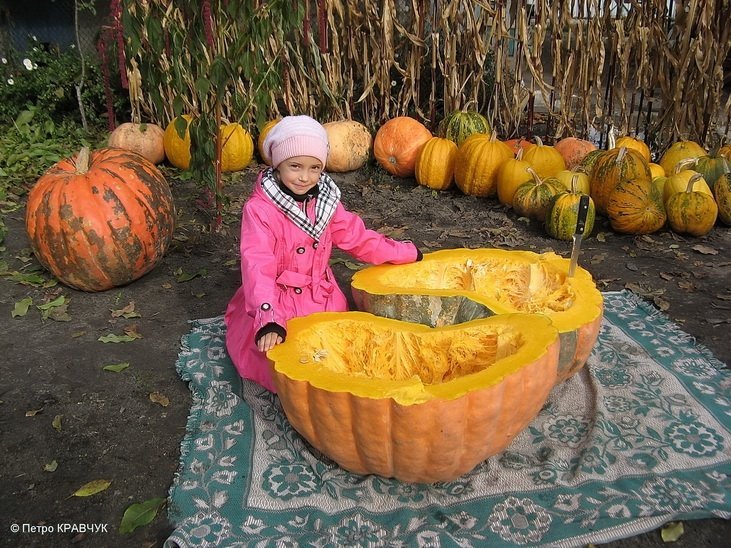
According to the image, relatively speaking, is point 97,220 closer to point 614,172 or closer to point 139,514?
point 139,514

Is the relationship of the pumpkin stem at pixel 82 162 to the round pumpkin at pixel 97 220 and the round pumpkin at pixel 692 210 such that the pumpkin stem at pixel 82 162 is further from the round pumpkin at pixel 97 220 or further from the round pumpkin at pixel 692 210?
the round pumpkin at pixel 692 210

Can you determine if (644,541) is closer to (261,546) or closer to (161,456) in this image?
(261,546)

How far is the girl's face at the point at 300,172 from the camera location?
2451 mm

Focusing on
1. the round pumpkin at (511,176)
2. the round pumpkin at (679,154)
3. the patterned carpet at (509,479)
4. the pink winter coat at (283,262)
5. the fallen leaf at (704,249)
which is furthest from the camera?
the round pumpkin at (679,154)

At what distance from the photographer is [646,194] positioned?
438 centimetres

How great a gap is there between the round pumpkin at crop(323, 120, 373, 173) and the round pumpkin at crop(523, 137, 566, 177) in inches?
70.0

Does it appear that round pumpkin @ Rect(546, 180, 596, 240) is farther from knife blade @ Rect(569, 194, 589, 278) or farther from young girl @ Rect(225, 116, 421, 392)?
young girl @ Rect(225, 116, 421, 392)

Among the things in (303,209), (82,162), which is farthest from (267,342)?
(82,162)

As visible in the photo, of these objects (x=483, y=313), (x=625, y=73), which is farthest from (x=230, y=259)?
Answer: (x=625, y=73)

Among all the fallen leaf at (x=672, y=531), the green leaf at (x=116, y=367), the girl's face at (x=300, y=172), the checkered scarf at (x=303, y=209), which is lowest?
the fallen leaf at (x=672, y=531)

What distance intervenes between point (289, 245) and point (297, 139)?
52 centimetres

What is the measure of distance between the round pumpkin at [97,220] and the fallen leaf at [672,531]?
3156 mm

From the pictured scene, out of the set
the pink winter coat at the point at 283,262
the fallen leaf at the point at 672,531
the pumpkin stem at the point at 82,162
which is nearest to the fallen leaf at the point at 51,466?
the pink winter coat at the point at 283,262

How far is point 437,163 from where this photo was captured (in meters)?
5.66
